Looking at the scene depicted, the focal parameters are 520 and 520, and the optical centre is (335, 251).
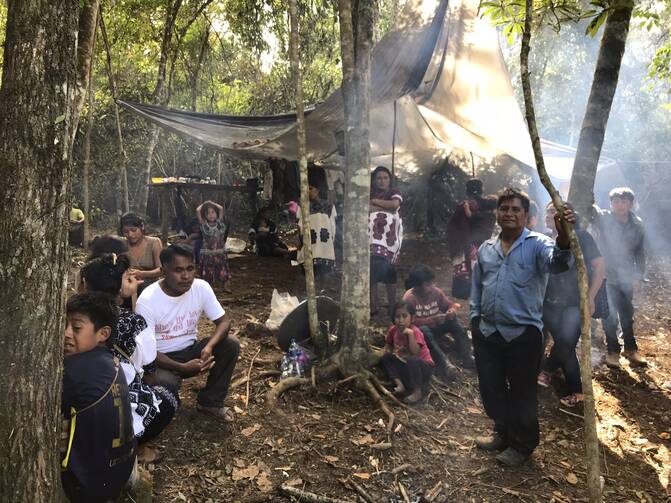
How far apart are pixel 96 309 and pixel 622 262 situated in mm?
4826

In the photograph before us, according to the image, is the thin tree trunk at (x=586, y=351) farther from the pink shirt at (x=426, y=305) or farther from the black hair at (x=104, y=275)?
the pink shirt at (x=426, y=305)

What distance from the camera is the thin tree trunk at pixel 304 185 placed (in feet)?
12.9

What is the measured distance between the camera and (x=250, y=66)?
1525 cm

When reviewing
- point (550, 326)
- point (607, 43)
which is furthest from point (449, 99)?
point (550, 326)

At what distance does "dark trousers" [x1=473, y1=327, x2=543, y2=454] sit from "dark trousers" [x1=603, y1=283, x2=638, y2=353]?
2.37 m

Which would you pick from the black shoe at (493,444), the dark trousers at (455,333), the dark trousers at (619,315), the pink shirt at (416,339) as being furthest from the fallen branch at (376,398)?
the dark trousers at (619,315)

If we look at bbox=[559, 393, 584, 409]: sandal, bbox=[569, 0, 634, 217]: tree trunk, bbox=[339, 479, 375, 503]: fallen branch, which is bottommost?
bbox=[339, 479, 375, 503]: fallen branch

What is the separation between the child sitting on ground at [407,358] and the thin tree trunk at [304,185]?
0.55 m

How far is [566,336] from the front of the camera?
4.09m

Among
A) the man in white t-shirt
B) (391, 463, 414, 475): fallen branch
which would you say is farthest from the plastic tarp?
(391, 463, 414, 475): fallen branch

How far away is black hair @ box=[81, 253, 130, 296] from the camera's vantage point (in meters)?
2.96

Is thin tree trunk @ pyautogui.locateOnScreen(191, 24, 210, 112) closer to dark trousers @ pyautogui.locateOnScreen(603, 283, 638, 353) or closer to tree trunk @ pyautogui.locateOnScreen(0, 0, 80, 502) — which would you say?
dark trousers @ pyautogui.locateOnScreen(603, 283, 638, 353)

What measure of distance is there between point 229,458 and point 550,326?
2651 mm

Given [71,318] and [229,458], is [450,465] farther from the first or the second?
[71,318]
